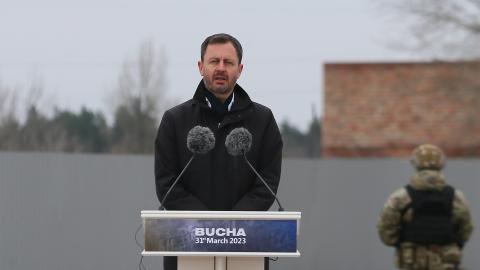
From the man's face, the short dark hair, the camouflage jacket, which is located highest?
the short dark hair

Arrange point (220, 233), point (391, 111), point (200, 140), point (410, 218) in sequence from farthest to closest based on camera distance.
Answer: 1. point (391, 111)
2. point (410, 218)
3. point (200, 140)
4. point (220, 233)

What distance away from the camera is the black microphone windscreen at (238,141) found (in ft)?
15.4

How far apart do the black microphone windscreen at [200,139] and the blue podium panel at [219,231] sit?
1.57 feet

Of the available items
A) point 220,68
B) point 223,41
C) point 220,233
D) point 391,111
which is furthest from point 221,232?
point 391,111

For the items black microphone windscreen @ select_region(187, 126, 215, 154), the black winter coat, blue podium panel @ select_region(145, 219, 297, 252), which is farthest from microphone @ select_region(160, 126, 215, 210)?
blue podium panel @ select_region(145, 219, 297, 252)

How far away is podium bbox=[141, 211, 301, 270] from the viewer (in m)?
4.28

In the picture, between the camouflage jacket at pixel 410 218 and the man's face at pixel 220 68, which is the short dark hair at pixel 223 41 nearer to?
the man's face at pixel 220 68

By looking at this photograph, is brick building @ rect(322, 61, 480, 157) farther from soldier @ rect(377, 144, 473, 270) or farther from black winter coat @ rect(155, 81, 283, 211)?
black winter coat @ rect(155, 81, 283, 211)

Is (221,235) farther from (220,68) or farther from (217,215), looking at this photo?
(220,68)

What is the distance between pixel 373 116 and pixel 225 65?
19.6 meters

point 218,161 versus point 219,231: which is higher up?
point 218,161

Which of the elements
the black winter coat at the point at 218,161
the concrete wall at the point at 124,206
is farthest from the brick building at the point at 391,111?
the black winter coat at the point at 218,161

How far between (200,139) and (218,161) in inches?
9.7

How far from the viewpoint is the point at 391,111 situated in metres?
24.1
